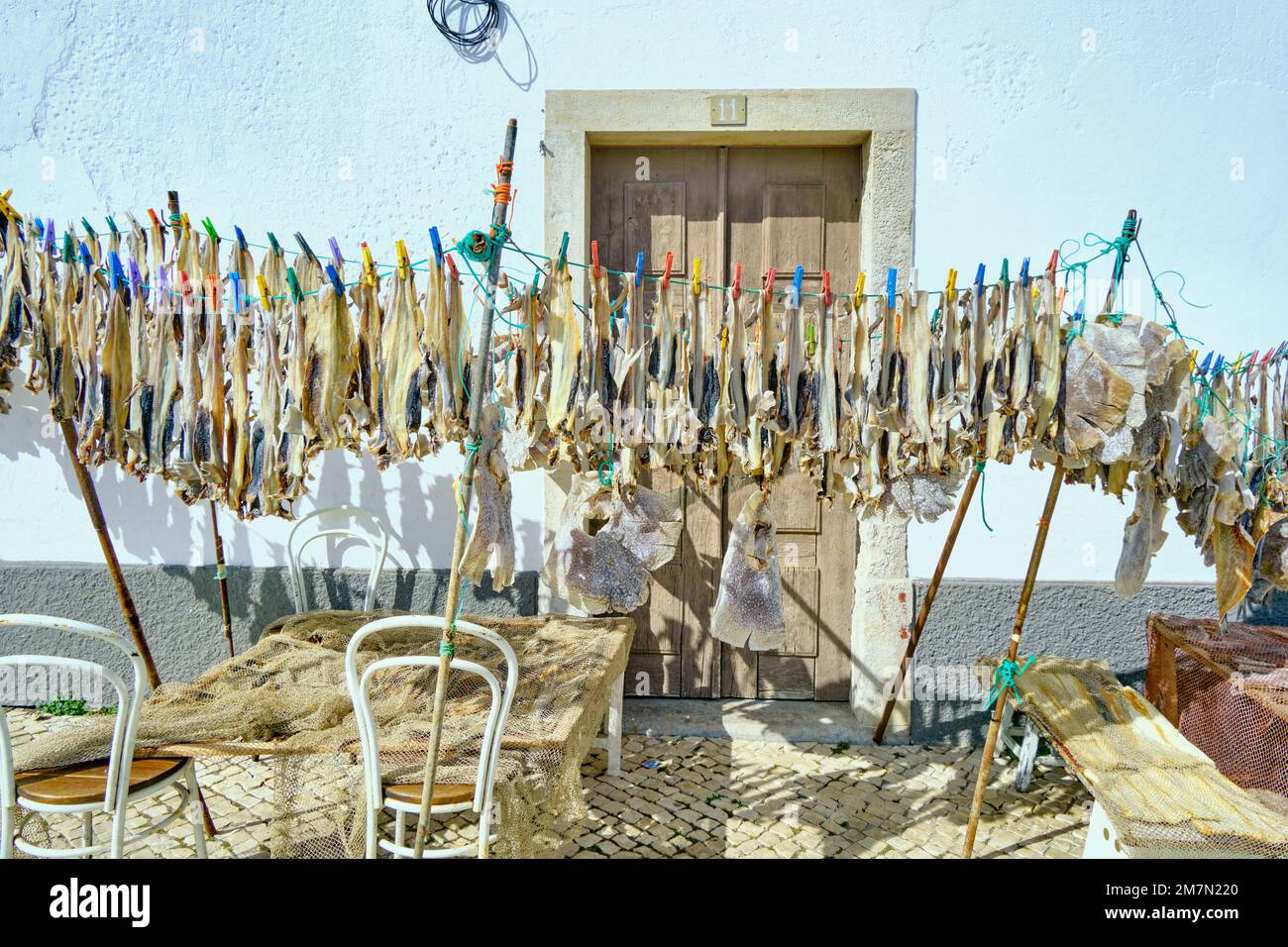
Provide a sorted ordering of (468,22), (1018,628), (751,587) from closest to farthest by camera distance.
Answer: (1018,628), (751,587), (468,22)

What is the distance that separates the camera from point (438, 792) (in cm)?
227

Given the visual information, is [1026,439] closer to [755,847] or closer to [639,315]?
[639,315]

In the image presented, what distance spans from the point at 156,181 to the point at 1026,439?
3973mm

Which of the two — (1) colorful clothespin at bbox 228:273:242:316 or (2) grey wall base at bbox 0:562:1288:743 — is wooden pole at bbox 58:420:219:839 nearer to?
(1) colorful clothespin at bbox 228:273:242:316

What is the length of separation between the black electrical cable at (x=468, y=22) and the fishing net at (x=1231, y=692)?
3.97 metres

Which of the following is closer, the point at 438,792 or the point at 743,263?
the point at 438,792

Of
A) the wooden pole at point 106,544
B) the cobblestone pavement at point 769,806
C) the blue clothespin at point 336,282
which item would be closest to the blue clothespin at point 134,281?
the wooden pole at point 106,544

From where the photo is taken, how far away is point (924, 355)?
234 centimetres

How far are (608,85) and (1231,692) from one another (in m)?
3.56

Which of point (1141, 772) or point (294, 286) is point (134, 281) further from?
point (1141, 772)

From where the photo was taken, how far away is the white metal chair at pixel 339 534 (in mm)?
3695

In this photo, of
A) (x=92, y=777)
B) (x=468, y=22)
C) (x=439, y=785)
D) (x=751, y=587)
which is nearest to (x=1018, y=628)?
(x=751, y=587)

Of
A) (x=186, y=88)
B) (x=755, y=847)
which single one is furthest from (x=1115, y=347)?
(x=186, y=88)

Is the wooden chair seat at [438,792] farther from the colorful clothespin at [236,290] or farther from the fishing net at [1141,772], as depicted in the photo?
the fishing net at [1141,772]
